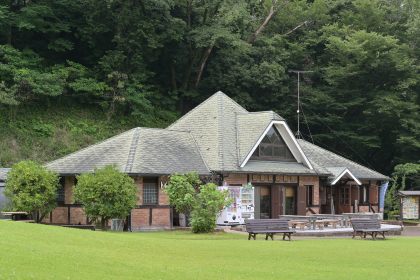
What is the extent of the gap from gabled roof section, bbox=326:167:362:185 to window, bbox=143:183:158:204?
11.6 metres

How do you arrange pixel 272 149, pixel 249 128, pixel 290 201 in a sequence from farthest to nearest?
pixel 290 201 < pixel 249 128 < pixel 272 149

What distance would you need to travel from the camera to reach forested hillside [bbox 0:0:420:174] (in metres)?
33.8

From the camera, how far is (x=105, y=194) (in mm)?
19750

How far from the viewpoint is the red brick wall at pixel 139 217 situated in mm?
22594

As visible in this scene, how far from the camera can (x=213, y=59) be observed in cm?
4400

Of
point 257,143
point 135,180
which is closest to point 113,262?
point 135,180

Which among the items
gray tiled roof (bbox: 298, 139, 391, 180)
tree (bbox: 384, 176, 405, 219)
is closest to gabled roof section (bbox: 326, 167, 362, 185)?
gray tiled roof (bbox: 298, 139, 391, 180)

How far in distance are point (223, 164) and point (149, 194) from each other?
4233mm

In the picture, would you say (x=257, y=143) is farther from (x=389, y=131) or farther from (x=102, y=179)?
(x=389, y=131)

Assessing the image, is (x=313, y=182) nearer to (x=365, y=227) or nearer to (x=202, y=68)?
(x=365, y=227)

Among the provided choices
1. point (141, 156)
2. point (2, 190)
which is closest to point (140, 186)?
point (141, 156)

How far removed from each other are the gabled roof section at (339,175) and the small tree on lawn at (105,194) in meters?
14.0

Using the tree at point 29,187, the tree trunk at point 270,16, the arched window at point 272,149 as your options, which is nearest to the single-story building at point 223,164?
the arched window at point 272,149

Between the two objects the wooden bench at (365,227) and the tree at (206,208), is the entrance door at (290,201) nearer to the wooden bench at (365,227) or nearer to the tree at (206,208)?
the wooden bench at (365,227)
